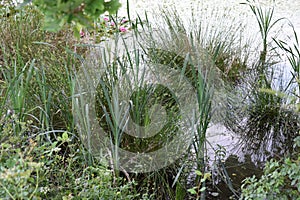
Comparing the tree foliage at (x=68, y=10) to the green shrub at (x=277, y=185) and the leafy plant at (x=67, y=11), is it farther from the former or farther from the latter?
the green shrub at (x=277, y=185)

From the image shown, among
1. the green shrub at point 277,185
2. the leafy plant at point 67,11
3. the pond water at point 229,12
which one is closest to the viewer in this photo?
the leafy plant at point 67,11

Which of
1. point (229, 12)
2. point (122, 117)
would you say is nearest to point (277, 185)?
point (122, 117)

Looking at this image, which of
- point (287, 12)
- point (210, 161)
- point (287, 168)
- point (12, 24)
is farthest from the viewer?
point (287, 12)

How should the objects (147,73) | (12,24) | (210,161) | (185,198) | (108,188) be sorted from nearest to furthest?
1. (108,188)
2. (185,198)
3. (210,161)
4. (147,73)
5. (12,24)

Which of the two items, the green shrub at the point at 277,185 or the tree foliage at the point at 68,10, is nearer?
the tree foliage at the point at 68,10

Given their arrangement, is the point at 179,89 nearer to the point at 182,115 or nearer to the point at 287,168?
the point at 182,115

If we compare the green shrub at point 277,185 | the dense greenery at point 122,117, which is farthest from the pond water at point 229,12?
the green shrub at point 277,185

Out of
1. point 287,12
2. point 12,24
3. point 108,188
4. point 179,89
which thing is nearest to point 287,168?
point 108,188

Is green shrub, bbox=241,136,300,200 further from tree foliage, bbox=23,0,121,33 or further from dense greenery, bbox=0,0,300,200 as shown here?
tree foliage, bbox=23,0,121,33

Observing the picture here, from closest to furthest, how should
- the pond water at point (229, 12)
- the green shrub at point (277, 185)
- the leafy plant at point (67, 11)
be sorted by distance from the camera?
the leafy plant at point (67, 11) → the green shrub at point (277, 185) → the pond water at point (229, 12)

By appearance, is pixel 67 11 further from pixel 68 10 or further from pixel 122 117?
pixel 122 117

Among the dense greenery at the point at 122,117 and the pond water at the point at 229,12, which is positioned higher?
the pond water at the point at 229,12

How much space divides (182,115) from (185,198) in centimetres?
38

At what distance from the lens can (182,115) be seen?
73.1 inches
